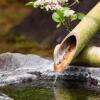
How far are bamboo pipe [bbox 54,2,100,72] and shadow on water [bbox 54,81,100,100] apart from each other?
197 millimetres

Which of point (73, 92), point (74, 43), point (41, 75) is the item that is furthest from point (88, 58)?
point (73, 92)

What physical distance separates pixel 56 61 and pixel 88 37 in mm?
453

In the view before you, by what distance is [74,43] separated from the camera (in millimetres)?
5602

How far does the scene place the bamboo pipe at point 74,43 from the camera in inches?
215

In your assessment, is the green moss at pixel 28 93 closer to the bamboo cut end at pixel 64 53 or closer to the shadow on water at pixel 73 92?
the shadow on water at pixel 73 92

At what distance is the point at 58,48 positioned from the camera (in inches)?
220

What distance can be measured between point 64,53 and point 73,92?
2.11 ft

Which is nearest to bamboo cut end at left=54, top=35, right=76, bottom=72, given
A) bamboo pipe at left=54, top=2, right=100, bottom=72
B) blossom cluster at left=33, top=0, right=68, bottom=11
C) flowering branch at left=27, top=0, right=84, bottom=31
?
bamboo pipe at left=54, top=2, right=100, bottom=72

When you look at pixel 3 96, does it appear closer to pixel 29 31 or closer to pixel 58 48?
pixel 58 48

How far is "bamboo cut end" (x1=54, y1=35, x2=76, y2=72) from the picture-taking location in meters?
5.43

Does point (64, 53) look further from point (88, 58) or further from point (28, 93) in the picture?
point (28, 93)

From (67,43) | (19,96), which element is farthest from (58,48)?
(19,96)

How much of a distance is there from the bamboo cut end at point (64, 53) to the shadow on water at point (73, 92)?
0.57 feet

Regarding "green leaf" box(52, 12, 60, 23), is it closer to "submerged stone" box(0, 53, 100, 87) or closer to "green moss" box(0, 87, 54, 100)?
"submerged stone" box(0, 53, 100, 87)
